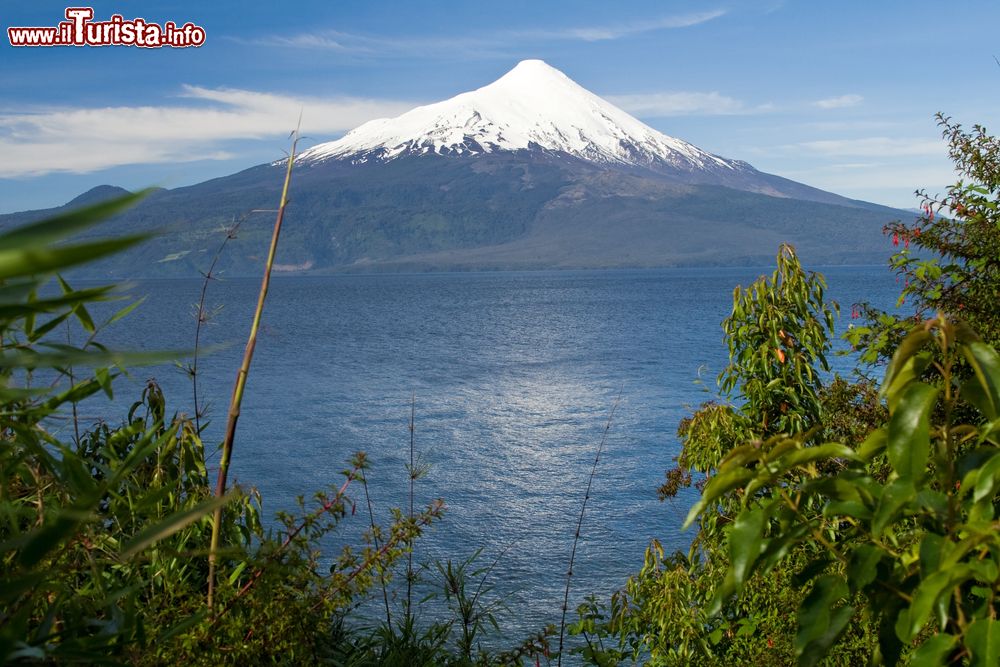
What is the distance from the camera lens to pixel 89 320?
92.9 inches

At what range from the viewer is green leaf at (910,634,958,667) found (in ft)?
3.75

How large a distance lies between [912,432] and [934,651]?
0.31 metres

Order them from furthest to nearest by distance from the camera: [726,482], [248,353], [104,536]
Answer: [104,536], [248,353], [726,482]

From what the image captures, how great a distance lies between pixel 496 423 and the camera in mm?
28672

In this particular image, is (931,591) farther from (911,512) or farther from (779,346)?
(779,346)

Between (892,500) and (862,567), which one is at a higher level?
(892,500)

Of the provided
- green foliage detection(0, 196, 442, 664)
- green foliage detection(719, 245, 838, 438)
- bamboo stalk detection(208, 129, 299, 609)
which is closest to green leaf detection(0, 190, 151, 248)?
green foliage detection(0, 196, 442, 664)

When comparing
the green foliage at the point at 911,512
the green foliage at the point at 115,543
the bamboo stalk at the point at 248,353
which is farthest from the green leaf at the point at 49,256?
the bamboo stalk at the point at 248,353

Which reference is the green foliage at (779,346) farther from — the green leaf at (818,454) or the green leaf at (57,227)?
the green leaf at (57,227)

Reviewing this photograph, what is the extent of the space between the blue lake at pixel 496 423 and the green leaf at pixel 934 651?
102 centimetres

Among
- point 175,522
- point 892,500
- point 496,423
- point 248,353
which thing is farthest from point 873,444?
point 496,423

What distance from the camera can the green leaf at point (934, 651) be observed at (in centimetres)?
114

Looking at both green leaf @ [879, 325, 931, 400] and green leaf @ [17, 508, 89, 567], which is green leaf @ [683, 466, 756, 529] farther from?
green leaf @ [17, 508, 89, 567]

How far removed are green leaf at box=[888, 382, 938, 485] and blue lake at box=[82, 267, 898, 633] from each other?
2.91ft
